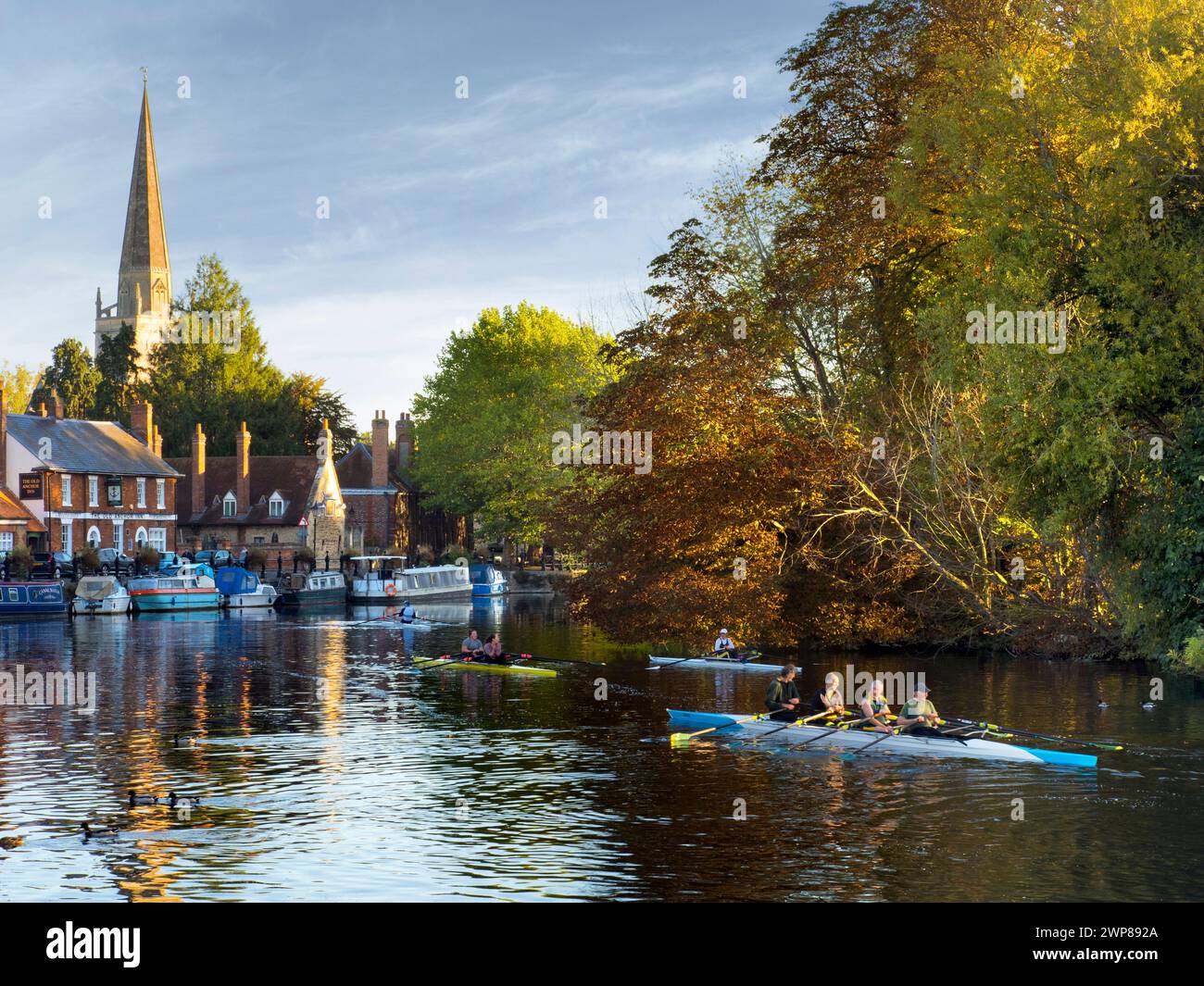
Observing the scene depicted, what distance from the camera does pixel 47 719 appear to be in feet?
104

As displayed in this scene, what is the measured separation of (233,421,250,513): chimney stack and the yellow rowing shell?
64.4 metres

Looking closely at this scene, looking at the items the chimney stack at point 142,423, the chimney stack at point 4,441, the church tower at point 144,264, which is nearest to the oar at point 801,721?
the chimney stack at point 4,441

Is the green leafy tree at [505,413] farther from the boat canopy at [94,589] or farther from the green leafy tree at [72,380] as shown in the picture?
the green leafy tree at [72,380]

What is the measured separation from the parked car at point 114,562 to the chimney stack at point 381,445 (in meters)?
20.7

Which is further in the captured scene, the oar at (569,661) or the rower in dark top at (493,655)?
Result: the oar at (569,661)

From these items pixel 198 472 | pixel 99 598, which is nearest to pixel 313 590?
pixel 99 598

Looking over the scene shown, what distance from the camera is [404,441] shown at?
109 meters

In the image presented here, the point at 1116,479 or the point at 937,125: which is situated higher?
the point at 937,125

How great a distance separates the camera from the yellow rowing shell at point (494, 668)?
135ft

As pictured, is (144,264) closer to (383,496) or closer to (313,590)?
(383,496)

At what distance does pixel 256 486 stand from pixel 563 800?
286 ft
